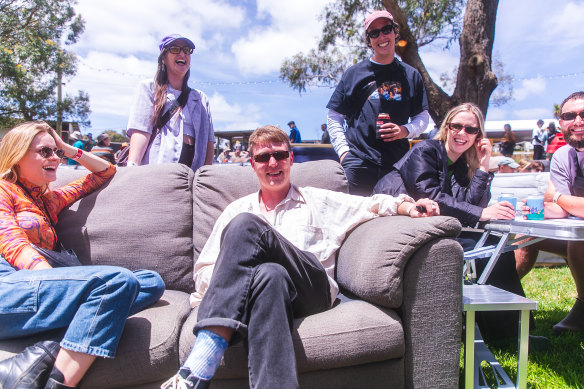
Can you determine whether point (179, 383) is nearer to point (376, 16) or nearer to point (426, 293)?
point (426, 293)

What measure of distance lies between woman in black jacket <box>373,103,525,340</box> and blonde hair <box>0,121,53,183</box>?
2110 mm

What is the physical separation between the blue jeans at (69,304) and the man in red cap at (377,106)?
6.06ft

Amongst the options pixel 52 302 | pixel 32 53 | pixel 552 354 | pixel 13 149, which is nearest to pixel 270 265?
pixel 52 302

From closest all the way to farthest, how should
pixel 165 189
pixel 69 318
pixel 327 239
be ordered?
pixel 69 318 < pixel 327 239 < pixel 165 189

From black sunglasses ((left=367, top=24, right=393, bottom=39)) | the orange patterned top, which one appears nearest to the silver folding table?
black sunglasses ((left=367, top=24, right=393, bottom=39))

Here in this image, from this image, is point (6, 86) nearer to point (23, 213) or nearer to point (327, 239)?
point (23, 213)

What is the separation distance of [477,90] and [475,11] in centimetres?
146

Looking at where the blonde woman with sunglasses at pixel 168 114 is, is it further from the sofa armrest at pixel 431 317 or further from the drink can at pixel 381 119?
the sofa armrest at pixel 431 317

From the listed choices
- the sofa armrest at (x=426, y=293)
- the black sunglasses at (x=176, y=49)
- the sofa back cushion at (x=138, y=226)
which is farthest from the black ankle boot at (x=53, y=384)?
the black sunglasses at (x=176, y=49)

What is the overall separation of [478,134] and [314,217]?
1.34m

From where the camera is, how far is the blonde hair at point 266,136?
222cm

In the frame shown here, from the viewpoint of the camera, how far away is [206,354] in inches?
60.6

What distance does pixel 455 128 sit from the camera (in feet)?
8.82

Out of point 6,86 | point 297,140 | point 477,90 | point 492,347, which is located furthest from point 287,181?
point 6,86
